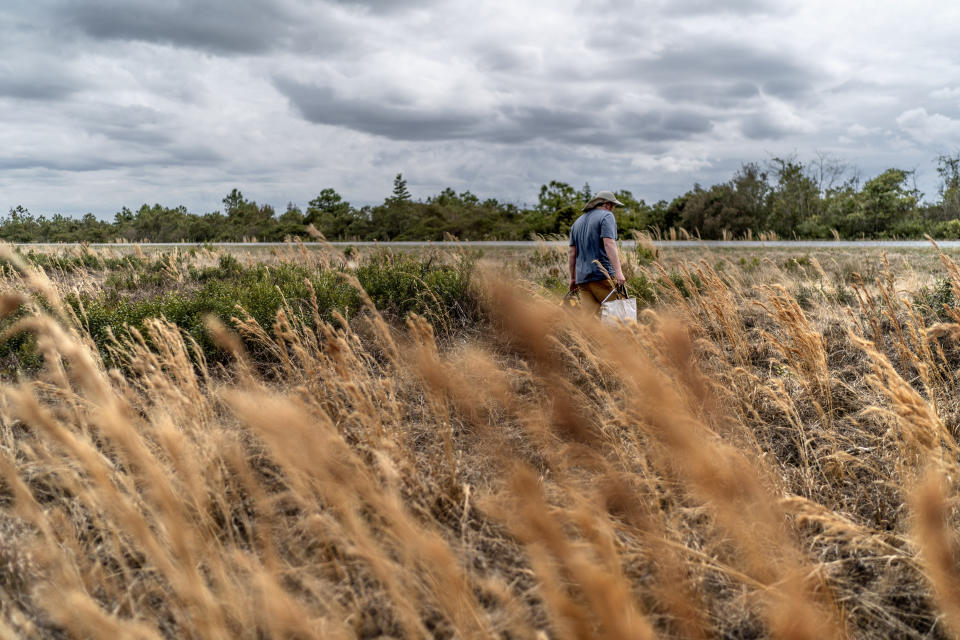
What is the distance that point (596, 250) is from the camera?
6.38 metres

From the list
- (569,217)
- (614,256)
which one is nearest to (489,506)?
(614,256)

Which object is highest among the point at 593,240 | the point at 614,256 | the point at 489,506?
the point at 593,240

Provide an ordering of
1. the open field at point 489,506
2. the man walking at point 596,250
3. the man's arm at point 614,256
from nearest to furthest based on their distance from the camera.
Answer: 1. the open field at point 489,506
2. the man's arm at point 614,256
3. the man walking at point 596,250

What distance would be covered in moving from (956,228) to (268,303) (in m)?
29.9

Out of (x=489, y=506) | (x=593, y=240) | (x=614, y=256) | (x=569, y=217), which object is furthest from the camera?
(x=569, y=217)

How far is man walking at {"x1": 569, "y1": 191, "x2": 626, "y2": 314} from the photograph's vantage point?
20.4 feet

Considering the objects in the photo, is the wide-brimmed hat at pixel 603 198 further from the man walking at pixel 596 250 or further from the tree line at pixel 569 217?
the tree line at pixel 569 217

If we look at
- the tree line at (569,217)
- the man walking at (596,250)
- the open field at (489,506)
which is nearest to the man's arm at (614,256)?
the man walking at (596,250)

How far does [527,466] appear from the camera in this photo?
11.1 ft

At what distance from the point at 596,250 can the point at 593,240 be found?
0.12 m

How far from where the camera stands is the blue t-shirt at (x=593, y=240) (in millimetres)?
6285

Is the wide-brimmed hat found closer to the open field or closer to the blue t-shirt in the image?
the blue t-shirt

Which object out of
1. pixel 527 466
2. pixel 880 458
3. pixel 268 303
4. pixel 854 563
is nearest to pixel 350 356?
pixel 527 466

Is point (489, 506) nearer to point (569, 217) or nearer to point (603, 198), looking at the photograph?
point (603, 198)
